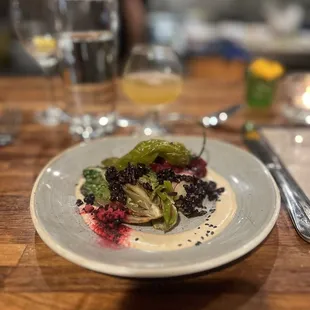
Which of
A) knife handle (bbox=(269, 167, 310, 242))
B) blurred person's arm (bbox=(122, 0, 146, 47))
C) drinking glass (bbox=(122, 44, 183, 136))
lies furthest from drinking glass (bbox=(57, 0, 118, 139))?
blurred person's arm (bbox=(122, 0, 146, 47))

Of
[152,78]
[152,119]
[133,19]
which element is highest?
[152,78]

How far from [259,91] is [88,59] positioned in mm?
456

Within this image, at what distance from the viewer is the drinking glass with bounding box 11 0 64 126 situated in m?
1.03

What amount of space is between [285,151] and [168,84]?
0.31m

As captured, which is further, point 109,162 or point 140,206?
point 109,162

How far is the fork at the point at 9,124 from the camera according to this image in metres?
0.96

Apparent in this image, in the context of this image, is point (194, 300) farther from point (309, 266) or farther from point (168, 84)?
point (168, 84)

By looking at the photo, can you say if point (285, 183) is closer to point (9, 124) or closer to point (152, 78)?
point (152, 78)

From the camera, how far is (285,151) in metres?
0.88

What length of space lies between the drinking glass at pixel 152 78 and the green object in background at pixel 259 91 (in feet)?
0.70

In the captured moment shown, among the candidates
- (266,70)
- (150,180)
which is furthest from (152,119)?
(150,180)

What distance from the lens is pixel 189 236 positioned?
0.58m

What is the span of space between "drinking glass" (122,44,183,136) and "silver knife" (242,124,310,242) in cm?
20

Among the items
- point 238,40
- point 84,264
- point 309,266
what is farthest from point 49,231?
point 238,40
